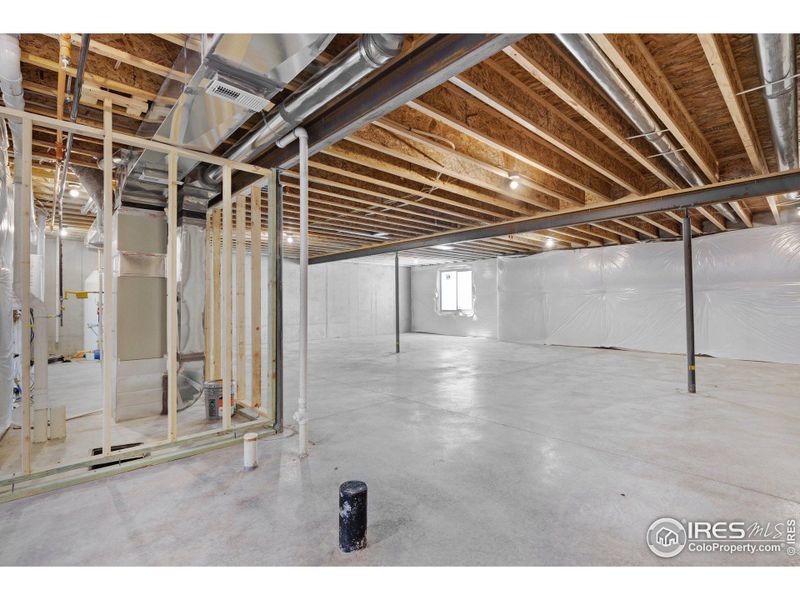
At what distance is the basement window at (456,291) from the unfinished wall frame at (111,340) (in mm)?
8877

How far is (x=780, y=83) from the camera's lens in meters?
2.07

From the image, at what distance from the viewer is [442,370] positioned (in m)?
6.07

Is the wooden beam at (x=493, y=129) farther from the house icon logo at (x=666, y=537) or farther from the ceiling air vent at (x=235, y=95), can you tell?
the house icon logo at (x=666, y=537)

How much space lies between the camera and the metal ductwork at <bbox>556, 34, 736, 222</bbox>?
184 centimetres

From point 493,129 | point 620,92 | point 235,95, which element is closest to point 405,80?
point 235,95

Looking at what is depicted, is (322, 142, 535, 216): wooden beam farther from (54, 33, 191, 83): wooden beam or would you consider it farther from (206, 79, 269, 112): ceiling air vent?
(54, 33, 191, 83): wooden beam

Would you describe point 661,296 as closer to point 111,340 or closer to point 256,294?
point 256,294

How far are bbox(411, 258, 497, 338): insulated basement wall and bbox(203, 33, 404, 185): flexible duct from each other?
9111mm

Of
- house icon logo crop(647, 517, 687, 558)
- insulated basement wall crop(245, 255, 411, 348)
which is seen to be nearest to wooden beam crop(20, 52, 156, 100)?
house icon logo crop(647, 517, 687, 558)

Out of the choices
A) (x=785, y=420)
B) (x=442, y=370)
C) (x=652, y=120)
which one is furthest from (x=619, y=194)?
(x=442, y=370)

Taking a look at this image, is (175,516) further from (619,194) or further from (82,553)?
(619,194)

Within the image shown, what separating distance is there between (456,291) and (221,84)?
10.7m
